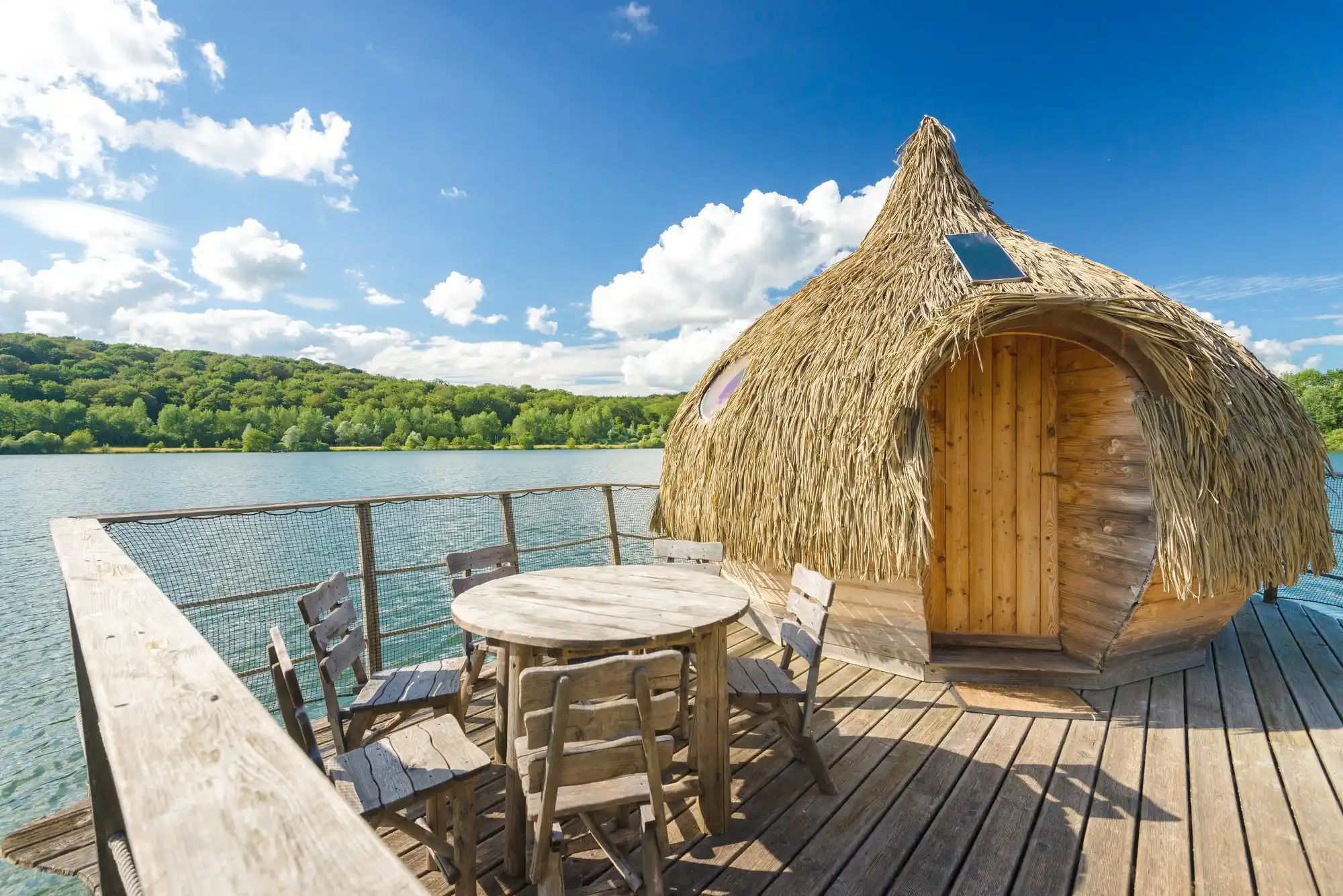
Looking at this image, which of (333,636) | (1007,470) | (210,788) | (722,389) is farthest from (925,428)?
(210,788)

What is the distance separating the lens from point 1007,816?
8.10ft

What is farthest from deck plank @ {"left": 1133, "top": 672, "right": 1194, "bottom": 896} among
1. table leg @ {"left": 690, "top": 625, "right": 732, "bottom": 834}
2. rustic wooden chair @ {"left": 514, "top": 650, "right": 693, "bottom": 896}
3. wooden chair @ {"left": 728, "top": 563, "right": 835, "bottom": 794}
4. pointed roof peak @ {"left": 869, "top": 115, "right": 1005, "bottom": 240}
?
pointed roof peak @ {"left": 869, "top": 115, "right": 1005, "bottom": 240}

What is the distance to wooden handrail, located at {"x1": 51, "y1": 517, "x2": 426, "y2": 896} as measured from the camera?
47 centimetres

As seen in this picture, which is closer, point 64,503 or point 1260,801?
point 1260,801

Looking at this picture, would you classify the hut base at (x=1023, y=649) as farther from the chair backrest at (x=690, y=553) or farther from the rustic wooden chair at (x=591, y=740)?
the rustic wooden chair at (x=591, y=740)

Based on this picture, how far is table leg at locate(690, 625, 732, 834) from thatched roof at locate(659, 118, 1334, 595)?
165 centimetres

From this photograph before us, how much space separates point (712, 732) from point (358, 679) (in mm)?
1791

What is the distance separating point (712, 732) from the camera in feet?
7.91

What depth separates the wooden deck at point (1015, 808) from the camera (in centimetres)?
214

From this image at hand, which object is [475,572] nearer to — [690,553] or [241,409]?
[690,553]

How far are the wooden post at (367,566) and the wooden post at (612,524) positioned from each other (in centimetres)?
226

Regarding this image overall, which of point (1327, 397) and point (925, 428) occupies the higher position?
point (1327, 397)

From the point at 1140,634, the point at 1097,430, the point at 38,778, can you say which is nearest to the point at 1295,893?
the point at 1140,634

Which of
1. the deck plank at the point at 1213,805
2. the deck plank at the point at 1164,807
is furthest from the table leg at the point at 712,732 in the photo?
the deck plank at the point at 1213,805
